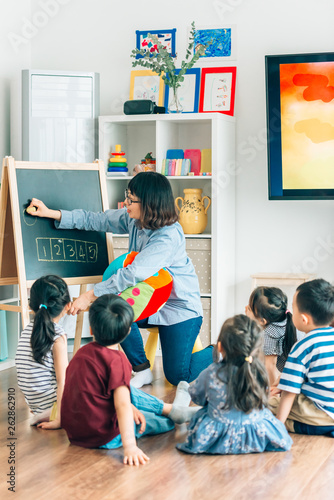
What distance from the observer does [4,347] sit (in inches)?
145

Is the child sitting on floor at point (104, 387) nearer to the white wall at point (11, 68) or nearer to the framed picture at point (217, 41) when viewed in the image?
the white wall at point (11, 68)

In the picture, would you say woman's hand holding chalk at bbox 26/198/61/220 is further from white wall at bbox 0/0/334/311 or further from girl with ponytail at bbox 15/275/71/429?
white wall at bbox 0/0/334/311

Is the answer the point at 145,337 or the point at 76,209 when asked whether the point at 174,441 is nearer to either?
the point at 76,209

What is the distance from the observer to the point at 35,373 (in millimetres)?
2473

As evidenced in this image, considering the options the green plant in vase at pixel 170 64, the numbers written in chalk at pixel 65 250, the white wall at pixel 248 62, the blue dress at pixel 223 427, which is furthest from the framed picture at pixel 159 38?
the blue dress at pixel 223 427

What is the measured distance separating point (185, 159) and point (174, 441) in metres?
2.05

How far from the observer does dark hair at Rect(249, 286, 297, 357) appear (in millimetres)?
2740

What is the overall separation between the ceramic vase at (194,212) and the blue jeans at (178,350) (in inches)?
37.9

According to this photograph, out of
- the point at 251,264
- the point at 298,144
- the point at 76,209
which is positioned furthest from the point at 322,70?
the point at 76,209

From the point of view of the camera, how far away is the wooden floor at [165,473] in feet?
6.24

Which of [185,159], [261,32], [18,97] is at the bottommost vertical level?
[185,159]

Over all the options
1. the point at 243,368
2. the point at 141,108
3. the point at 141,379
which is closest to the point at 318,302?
the point at 243,368

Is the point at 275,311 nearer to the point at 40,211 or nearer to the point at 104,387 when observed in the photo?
the point at 104,387

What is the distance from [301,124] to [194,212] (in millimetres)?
825
